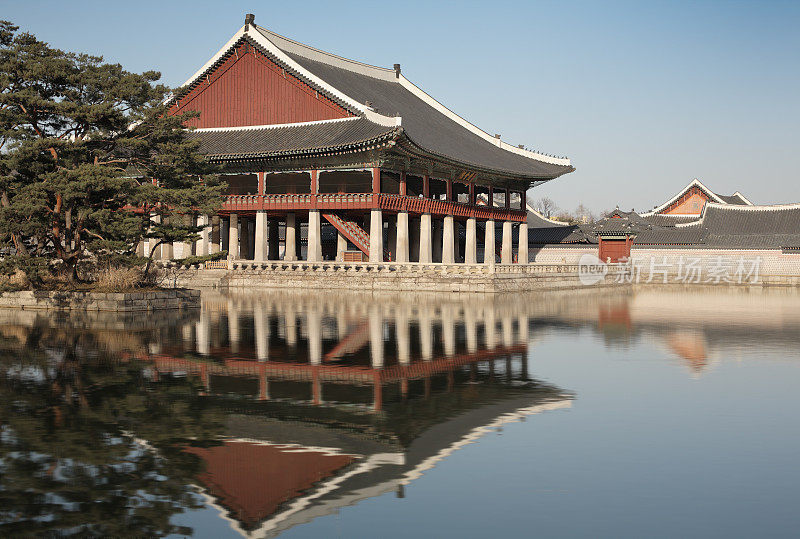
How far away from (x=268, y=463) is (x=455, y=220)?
192 ft

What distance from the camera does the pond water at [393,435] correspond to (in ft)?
26.1

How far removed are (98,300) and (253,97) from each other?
30.3 meters

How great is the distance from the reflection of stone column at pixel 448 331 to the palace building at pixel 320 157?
18.8 meters

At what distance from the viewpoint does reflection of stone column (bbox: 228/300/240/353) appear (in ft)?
68.3

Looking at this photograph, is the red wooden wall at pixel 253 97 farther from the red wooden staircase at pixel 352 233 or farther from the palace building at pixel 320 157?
the red wooden staircase at pixel 352 233

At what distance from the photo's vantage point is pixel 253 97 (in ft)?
189

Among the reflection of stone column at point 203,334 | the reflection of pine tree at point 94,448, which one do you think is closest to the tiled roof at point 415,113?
the reflection of stone column at point 203,334

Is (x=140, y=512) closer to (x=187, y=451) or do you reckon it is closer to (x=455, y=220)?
(x=187, y=451)

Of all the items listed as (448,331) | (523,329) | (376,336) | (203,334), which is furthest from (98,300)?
(523,329)

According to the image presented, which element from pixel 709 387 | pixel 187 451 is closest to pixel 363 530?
pixel 187 451

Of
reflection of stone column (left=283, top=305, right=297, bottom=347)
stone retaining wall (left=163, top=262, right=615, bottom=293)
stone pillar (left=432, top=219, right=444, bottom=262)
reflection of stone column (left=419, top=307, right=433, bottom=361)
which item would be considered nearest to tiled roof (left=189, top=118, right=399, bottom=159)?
→ stone retaining wall (left=163, top=262, right=615, bottom=293)

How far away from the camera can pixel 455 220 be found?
67375 mm

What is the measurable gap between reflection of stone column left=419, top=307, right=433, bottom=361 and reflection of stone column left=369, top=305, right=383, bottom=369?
1069 mm

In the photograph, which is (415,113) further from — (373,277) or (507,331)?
(507,331)
